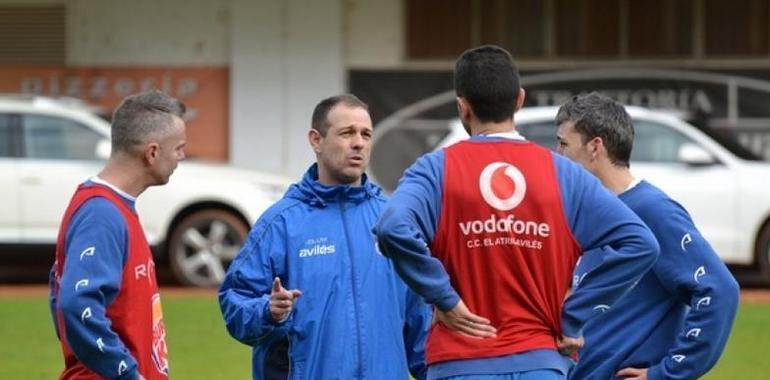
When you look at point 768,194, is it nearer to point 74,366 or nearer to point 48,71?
point 48,71

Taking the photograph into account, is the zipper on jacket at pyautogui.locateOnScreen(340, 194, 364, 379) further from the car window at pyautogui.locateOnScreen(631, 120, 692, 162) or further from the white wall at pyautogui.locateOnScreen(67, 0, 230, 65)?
the white wall at pyautogui.locateOnScreen(67, 0, 230, 65)

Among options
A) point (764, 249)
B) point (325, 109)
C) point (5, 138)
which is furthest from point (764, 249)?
point (325, 109)

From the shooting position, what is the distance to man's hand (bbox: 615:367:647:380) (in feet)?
19.7

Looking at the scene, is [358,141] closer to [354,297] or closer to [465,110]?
[354,297]

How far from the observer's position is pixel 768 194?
18266 mm

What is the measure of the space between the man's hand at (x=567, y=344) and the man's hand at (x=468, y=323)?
24 centimetres

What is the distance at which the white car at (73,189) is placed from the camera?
1823 cm

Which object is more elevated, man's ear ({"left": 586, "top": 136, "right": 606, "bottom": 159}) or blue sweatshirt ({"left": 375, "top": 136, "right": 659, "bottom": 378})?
man's ear ({"left": 586, "top": 136, "right": 606, "bottom": 159})

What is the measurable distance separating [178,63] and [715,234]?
744 centimetres

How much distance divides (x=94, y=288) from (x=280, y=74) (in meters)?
16.6

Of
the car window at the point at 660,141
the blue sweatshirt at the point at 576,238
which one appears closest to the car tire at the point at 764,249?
the car window at the point at 660,141

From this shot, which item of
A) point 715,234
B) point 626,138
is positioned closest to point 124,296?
point 626,138

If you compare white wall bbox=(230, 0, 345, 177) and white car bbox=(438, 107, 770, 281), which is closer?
white car bbox=(438, 107, 770, 281)

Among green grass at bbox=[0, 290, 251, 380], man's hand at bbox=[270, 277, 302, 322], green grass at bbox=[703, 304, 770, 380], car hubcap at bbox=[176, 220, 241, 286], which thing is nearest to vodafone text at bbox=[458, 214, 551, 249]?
man's hand at bbox=[270, 277, 302, 322]
